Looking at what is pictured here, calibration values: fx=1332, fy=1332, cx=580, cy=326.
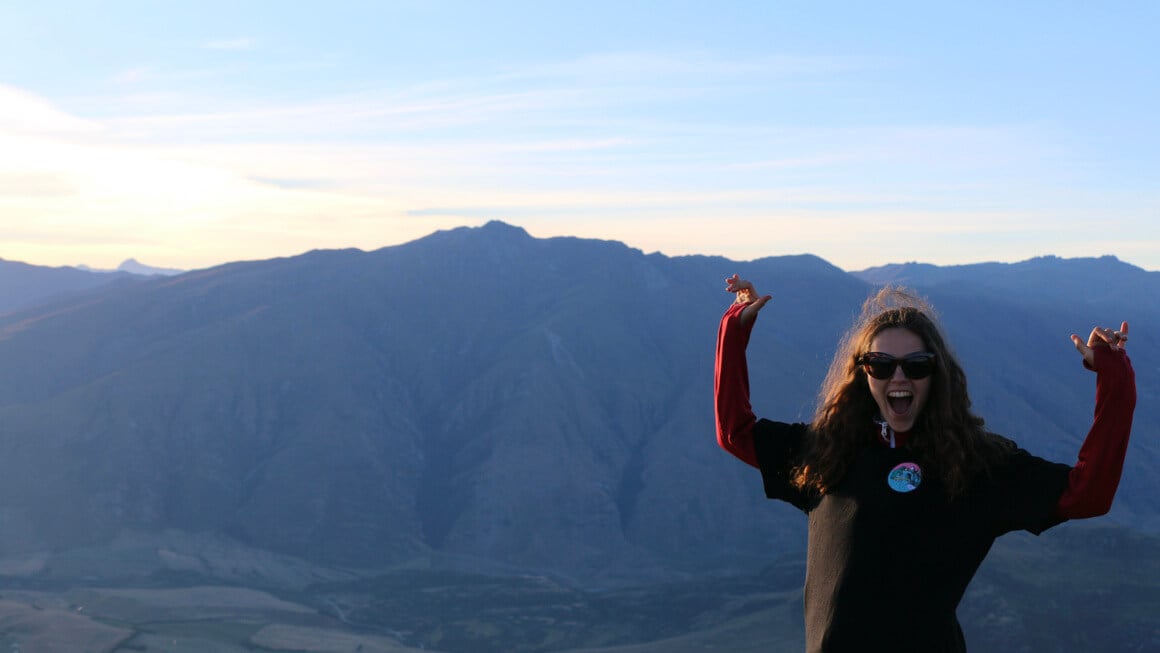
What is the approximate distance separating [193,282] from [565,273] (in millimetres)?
50884

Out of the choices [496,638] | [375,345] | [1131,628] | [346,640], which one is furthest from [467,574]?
[1131,628]

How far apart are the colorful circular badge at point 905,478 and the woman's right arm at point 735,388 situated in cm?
61

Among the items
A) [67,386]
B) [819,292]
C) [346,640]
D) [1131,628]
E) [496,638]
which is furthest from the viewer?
[819,292]

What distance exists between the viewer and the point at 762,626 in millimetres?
90500

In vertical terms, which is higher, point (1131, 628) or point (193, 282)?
point (193, 282)

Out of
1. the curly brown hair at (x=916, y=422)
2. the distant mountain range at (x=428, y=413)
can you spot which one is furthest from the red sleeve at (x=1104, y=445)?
the distant mountain range at (x=428, y=413)

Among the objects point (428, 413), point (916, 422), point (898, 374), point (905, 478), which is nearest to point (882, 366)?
point (898, 374)

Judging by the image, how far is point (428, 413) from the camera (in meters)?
155

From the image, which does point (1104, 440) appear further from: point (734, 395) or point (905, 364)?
point (734, 395)

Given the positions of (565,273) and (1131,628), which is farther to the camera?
(565,273)

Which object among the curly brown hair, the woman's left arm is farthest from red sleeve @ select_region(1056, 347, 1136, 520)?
the curly brown hair

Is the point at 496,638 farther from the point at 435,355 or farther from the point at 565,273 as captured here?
the point at 565,273

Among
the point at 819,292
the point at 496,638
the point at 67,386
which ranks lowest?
the point at 496,638

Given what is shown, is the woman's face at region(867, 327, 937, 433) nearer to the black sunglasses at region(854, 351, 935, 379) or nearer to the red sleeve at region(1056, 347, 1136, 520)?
the black sunglasses at region(854, 351, 935, 379)
